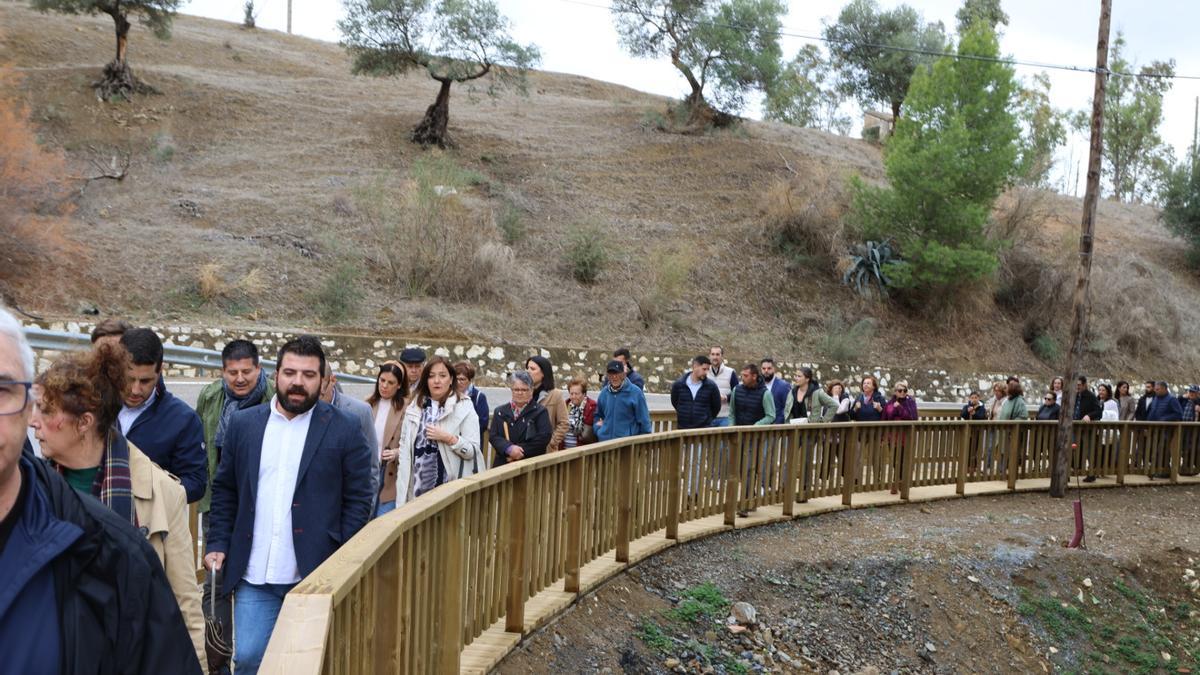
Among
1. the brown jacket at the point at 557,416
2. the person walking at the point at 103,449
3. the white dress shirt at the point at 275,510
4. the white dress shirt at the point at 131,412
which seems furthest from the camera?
the brown jacket at the point at 557,416

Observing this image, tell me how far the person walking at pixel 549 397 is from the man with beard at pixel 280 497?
16.9 feet

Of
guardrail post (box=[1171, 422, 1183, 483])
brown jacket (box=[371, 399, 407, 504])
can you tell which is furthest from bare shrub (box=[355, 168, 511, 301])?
brown jacket (box=[371, 399, 407, 504])

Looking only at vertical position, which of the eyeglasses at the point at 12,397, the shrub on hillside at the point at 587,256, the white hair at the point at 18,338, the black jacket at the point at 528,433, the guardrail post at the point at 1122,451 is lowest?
the guardrail post at the point at 1122,451

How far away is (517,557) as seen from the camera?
7.50 metres

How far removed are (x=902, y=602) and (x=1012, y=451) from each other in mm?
7398

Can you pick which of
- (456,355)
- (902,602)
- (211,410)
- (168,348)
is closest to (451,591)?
(211,410)

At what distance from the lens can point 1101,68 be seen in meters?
19.0

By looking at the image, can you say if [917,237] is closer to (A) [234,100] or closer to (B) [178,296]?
(B) [178,296]

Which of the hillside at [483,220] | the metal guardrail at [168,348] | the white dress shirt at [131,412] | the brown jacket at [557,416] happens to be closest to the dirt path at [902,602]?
the brown jacket at [557,416]

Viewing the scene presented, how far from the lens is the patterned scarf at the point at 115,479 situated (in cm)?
356

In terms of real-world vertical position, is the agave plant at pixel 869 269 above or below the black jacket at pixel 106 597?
above

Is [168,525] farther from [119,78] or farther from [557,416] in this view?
[119,78]

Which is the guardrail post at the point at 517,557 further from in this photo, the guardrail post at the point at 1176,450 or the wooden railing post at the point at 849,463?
the guardrail post at the point at 1176,450

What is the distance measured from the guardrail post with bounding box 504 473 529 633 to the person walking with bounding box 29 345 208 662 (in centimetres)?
380
